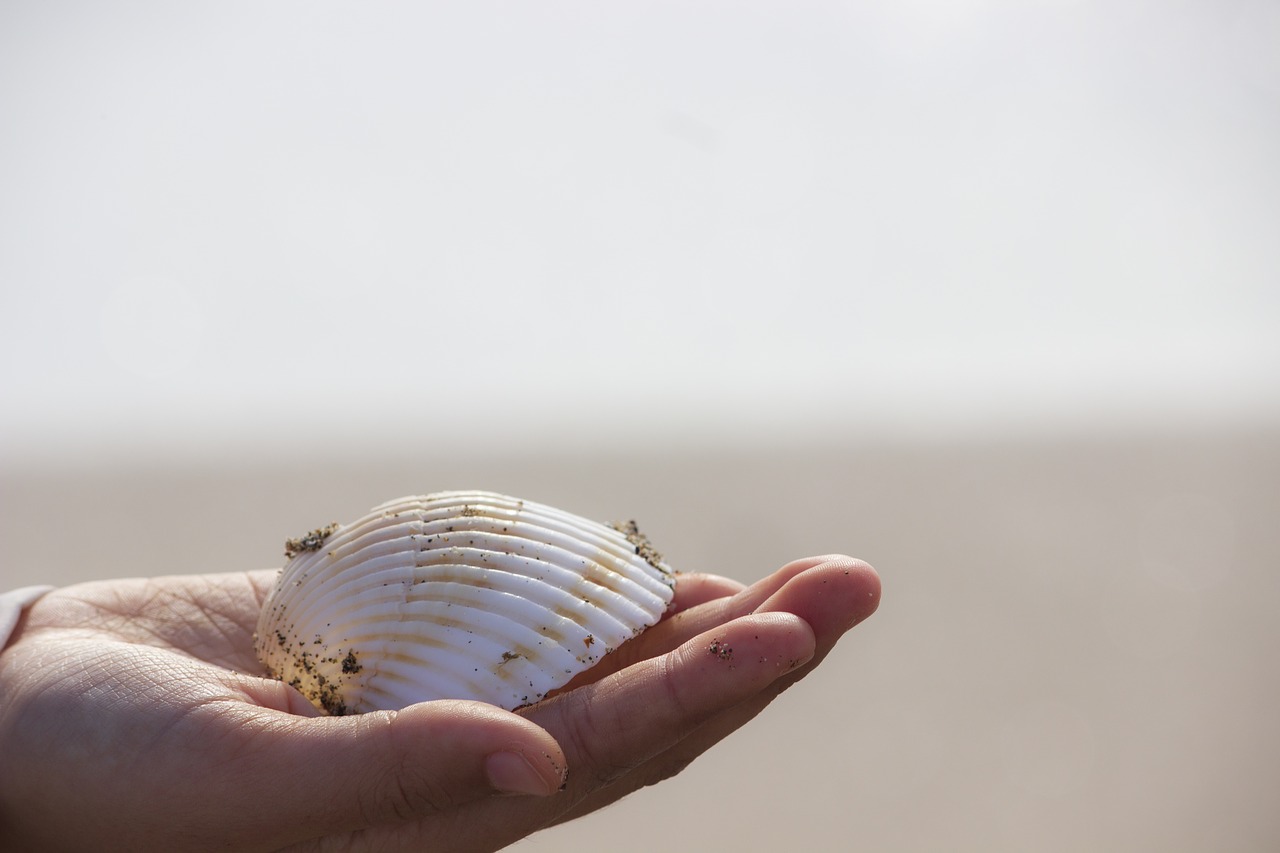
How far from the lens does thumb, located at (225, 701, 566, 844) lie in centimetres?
157

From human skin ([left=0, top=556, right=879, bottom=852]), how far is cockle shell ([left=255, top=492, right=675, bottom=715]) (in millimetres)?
154

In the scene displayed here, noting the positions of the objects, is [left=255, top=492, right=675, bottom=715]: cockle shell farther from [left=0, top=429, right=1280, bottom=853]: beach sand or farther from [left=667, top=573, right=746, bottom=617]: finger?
[left=0, top=429, right=1280, bottom=853]: beach sand

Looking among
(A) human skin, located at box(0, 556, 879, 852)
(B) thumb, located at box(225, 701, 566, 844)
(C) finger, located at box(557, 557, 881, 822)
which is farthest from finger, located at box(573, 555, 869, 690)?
(B) thumb, located at box(225, 701, 566, 844)

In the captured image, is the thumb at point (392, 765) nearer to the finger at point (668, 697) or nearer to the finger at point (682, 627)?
the finger at point (668, 697)

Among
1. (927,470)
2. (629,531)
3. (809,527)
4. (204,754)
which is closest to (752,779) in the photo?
(629,531)

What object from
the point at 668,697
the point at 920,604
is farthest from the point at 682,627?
the point at 920,604

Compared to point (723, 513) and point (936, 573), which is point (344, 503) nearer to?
point (723, 513)

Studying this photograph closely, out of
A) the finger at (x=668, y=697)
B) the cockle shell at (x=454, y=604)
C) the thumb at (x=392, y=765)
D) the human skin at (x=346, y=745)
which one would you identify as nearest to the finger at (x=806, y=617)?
the human skin at (x=346, y=745)

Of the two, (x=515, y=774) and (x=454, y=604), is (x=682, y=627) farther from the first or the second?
(x=515, y=774)

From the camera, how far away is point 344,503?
6.59m

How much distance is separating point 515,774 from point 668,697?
34 cm

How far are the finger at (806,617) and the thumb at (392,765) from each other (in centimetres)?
45

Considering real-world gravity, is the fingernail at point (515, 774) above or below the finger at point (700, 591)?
below

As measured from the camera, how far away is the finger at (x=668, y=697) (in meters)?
1.78
